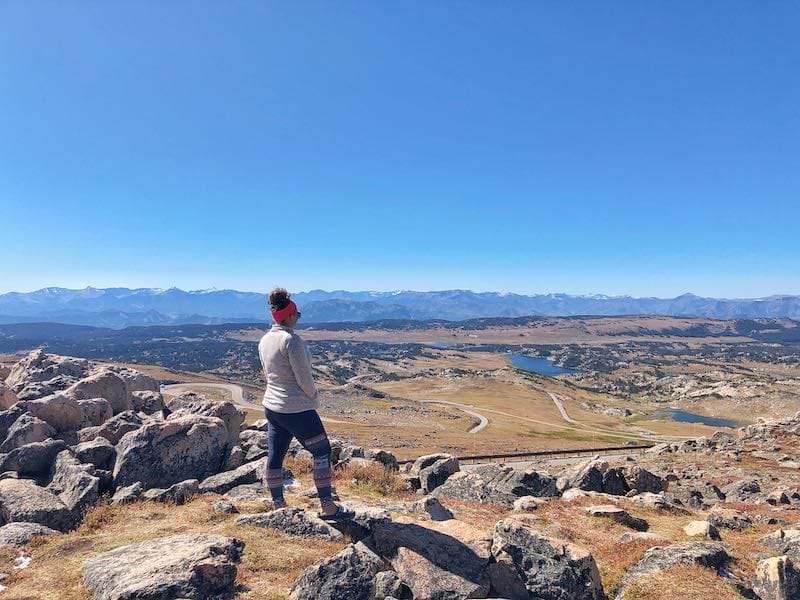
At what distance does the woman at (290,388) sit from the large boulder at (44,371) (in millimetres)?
15530

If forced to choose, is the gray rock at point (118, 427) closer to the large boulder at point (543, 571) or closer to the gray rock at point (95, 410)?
the gray rock at point (95, 410)

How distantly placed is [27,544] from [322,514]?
218 inches

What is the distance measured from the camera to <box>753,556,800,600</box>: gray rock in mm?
7977

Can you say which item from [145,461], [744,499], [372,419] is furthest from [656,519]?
[372,419]

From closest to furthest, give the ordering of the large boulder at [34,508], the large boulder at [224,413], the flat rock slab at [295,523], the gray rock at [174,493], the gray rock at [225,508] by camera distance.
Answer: the flat rock slab at [295,523], the large boulder at [34,508], the gray rock at [225,508], the gray rock at [174,493], the large boulder at [224,413]

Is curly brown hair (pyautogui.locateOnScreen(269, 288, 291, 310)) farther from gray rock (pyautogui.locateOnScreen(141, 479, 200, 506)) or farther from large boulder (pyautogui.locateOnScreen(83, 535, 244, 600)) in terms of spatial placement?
gray rock (pyautogui.locateOnScreen(141, 479, 200, 506))

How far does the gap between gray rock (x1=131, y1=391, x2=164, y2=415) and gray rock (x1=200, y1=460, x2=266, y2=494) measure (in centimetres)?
867

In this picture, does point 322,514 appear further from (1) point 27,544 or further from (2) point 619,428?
(2) point 619,428

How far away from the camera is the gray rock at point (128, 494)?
11.3 metres

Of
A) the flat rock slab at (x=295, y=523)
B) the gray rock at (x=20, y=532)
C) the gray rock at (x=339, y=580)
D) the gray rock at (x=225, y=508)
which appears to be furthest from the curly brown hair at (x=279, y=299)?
the gray rock at (x=20, y=532)

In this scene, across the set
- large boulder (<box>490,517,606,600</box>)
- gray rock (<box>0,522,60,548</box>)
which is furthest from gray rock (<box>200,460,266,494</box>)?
large boulder (<box>490,517,606,600</box>)

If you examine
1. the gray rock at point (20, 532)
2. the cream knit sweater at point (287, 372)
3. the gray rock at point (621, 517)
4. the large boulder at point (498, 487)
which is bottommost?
the large boulder at point (498, 487)

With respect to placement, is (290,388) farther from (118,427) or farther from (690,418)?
(690,418)

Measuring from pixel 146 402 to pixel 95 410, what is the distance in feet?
11.6
